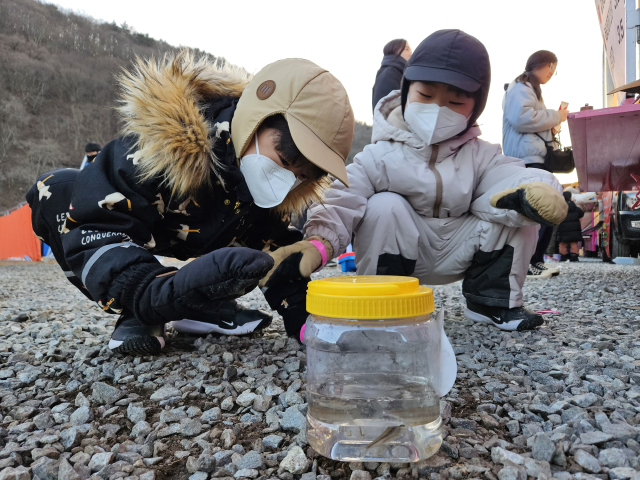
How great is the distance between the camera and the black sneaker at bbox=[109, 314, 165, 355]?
1.71 meters

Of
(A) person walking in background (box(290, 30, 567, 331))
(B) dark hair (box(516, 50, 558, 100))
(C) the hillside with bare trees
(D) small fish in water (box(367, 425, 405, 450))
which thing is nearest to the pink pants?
(B) dark hair (box(516, 50, 558, 100))

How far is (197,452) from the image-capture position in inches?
42.1

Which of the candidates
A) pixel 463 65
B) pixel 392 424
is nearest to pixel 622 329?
pixel 463 65

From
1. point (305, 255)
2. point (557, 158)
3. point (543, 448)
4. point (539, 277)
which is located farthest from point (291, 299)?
point (539, 277)

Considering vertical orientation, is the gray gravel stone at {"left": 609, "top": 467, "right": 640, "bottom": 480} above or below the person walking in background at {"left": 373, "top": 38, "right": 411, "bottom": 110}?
below

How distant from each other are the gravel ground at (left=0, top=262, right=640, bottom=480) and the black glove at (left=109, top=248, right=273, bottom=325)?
0.24 meters

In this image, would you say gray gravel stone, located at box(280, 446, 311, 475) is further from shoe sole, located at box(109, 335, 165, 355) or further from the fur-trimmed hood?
the fur-trimmed hood

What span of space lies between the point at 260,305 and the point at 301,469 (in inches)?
97.2

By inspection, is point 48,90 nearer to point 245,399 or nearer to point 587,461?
point 245,399

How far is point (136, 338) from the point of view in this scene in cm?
171

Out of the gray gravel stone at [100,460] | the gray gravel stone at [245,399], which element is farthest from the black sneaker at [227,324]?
the gray gravel stone at [100,460]

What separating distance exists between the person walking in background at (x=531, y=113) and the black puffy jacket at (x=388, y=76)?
3.30 ft

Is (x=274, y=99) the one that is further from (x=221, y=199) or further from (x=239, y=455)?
(x=239, y=455)

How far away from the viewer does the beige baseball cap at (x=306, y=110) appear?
161 cm
